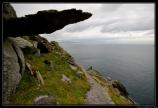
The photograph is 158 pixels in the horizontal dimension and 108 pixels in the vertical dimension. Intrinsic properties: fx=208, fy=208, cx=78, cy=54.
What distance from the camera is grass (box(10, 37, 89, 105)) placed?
2166 cm

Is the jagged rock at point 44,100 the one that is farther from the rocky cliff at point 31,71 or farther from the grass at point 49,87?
the grass at point 49,87

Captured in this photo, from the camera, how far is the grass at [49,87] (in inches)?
853

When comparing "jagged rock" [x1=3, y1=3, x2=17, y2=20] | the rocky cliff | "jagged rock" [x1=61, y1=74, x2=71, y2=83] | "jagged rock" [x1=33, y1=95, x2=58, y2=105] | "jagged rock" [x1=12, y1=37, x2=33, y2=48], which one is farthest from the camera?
"jagged rock" [x1=61, y1=74, x2=71, y2=83]

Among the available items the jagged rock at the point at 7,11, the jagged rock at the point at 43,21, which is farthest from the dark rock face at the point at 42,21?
the jagged rock at the point at 7,11

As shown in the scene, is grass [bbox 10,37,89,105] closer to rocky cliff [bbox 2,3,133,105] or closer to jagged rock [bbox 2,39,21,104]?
rocky cliff [bbox 2,3,133,105]

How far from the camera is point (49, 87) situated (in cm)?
2588

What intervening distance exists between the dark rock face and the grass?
6.42 m

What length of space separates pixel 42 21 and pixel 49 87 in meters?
9.80

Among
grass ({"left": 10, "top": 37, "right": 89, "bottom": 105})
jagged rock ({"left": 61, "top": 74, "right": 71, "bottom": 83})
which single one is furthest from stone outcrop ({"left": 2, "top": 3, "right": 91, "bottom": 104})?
jagged rock ({"left": 61, "top": 74, "right": 71, "bottom": 83})

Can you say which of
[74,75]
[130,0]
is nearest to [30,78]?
[74,75]

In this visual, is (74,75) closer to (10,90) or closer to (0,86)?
(10,90)

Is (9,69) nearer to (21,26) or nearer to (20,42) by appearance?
(21,26)

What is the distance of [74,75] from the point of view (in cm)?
3712

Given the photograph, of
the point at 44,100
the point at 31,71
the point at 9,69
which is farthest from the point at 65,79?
the point at 9,69
